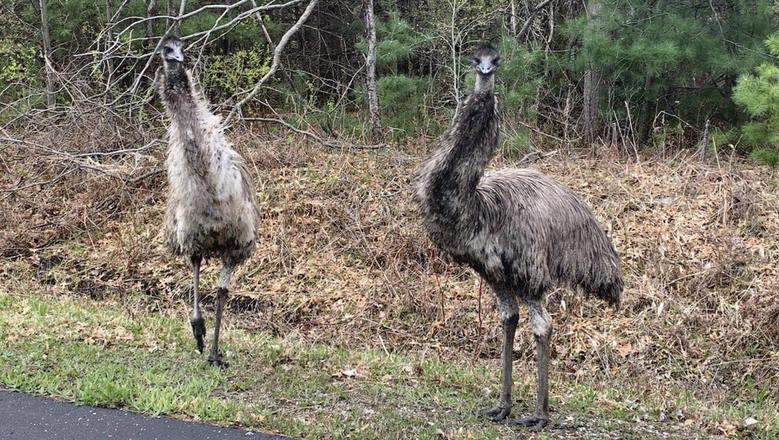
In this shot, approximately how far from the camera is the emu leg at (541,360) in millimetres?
5301

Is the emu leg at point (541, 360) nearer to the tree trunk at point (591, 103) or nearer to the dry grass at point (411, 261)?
the dry grass at point (411, 261)

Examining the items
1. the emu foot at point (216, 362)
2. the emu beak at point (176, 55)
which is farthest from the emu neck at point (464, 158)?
the emu foot at point (216, 362)

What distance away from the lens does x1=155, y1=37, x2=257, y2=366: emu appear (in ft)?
19.9

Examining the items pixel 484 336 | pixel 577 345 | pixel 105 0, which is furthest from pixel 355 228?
pixel 105 0

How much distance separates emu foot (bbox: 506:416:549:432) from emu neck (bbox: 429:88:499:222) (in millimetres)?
1421

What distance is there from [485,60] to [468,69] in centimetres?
659

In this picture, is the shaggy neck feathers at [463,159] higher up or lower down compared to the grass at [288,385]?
higher up

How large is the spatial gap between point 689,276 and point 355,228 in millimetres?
4189

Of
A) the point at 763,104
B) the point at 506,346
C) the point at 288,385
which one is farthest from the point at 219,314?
the point at 763,104

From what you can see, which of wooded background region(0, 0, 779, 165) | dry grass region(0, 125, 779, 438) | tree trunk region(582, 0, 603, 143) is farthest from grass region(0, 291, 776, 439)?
tree trunk region(582, 0, 603, 143)

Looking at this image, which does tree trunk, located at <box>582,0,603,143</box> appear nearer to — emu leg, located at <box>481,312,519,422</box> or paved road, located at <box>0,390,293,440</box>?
emu leg, located at <box>481,312,519,422</box>

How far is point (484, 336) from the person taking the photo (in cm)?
817

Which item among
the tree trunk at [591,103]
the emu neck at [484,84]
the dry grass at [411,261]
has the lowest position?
the dry grass at [411,261]

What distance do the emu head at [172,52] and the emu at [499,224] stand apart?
7.11ft
